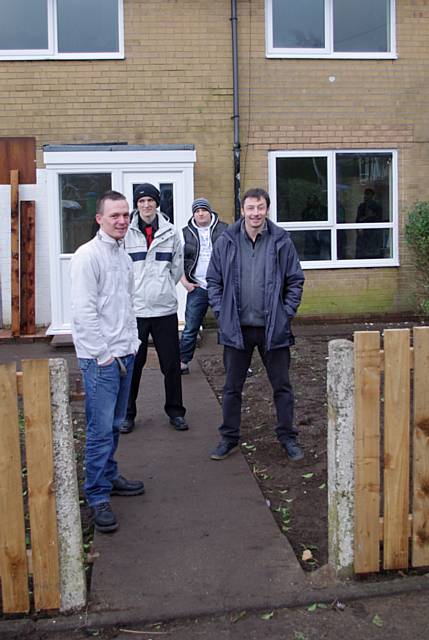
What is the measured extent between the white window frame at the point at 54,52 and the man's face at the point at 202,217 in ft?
14.9

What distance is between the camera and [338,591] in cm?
360

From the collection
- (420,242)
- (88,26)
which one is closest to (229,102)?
(88,26)

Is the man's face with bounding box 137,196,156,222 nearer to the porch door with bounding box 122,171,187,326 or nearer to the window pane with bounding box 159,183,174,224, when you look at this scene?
the porch door with bounding box 122,171,187,326

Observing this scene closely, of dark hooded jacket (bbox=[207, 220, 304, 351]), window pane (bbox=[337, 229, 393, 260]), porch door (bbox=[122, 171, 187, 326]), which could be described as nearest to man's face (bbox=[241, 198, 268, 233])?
dark hooded jacket (bbox=[207, 220, 304, 351])

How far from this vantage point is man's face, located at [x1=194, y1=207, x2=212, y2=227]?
773cm

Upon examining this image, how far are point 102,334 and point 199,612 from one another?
167cm

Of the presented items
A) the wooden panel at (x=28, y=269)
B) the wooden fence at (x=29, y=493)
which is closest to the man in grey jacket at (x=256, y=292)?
the wooden fence at (x=29, y=493)

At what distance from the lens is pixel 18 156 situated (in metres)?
11.0

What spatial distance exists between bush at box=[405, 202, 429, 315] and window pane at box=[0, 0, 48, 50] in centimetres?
624

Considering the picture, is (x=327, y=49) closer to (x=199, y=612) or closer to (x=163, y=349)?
(x=163, y=349)

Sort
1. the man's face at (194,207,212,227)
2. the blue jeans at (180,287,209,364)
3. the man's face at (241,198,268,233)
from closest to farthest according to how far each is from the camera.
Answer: the man's face at (241,198,268,233) → the man's face at (194,207,212,227) → the blue jeans at (180,287,209,364)

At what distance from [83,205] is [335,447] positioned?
785 cm

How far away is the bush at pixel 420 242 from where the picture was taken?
1116 cm

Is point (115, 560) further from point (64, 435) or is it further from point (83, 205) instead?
point (83, 205)
